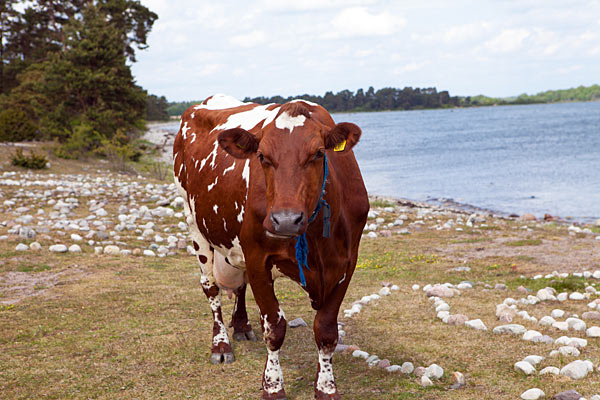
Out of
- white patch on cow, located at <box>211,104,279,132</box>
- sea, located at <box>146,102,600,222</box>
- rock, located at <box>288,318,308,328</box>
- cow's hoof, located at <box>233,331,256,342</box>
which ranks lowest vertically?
sea, located at <box>146,102,600,222</box>

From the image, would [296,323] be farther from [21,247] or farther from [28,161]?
[28,161]

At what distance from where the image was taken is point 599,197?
95.7ft

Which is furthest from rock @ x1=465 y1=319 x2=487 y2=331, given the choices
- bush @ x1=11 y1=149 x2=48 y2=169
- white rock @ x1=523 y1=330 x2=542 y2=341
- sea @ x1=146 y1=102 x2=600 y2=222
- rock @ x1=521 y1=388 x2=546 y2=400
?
bush @ x1=11 y1=149 x2=48 y2=169

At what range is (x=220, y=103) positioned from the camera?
8.49 meters

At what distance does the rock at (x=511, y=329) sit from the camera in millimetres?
6949

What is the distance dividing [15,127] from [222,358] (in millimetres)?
34721

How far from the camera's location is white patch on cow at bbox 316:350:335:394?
17.8 feet

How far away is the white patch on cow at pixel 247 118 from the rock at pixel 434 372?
3073mm

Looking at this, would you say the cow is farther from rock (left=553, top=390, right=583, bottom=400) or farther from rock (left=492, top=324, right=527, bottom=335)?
rock (left=492, top=324, right=527, bottom=335)

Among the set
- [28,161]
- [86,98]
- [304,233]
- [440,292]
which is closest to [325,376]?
[304,233]

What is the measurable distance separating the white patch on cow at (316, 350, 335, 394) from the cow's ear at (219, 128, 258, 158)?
1998 millimetres

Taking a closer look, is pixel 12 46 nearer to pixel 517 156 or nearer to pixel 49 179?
pixel 49 179

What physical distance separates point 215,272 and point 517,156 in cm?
5214

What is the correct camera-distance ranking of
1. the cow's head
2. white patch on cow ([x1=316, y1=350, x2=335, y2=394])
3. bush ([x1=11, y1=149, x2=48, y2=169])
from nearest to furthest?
the cow's head < white patch on cow ([x1=316, y1=350, x2=335, y2=394]) < bush ([x1=11, y1=149, x2=48, y2=169])
